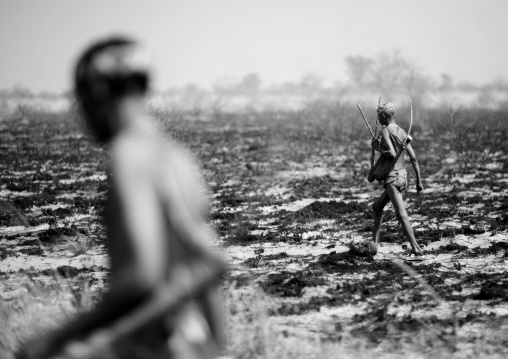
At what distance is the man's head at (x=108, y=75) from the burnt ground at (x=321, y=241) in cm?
286

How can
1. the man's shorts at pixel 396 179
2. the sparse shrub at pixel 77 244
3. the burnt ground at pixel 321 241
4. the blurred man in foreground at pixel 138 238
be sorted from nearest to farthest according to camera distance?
the blurred man in foreground at pixel 138 238
the burnt ground at pixel 321 241
the man's shorts at pixel 396 179
the sparse shrub at pixel 77 244

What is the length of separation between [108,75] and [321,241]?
6798 mm

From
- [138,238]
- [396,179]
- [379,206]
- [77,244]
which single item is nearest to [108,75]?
[138,238]

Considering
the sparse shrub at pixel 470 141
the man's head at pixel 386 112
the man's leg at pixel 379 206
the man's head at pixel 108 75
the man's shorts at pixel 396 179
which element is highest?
the man's head at pixel 108 75

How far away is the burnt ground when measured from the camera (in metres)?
4.79

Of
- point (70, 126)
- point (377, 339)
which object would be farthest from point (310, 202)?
point (70, 126)

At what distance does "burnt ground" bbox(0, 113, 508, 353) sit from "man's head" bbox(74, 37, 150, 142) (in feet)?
9.38

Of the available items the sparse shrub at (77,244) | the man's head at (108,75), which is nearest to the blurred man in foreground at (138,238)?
the man's head at (108,75)

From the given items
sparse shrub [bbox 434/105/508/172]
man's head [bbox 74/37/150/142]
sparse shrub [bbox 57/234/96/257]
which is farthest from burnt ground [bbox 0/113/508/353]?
man's head [bbox 74/37/150/142]

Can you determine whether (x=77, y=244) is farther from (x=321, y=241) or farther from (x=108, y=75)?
(x=108, y=75)

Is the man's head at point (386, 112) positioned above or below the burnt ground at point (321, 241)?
above

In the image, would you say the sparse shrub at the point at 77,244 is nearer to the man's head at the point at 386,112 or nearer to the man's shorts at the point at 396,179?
the man's shorts at the point at 396,179

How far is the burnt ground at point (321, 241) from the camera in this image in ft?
15.7

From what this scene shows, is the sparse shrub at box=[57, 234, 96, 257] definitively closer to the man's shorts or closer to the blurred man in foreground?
the man's shorts
